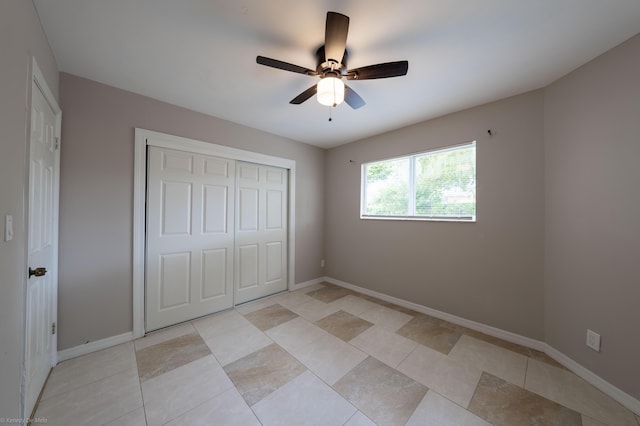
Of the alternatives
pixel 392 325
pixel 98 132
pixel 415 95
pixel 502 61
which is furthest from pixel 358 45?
pixel 392 325

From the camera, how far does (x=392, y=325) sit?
2555 millimetres

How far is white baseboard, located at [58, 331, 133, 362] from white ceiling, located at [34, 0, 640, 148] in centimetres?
242

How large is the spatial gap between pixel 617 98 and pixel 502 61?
81 centimetres

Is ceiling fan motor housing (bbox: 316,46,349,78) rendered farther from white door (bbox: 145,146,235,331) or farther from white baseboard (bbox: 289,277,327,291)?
white baseboard (bbox: 289,277,327,291)

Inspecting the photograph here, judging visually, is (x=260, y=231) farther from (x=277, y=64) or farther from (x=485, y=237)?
(x=485, y=237)

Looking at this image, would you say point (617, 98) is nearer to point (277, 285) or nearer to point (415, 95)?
point (415, 95)

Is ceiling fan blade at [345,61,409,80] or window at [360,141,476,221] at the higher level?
ceiling fan blade at [345,61,409,80]

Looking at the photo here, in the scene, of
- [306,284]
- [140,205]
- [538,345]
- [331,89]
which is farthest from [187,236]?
[538,345]

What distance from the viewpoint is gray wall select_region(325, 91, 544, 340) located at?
2168 millimetres

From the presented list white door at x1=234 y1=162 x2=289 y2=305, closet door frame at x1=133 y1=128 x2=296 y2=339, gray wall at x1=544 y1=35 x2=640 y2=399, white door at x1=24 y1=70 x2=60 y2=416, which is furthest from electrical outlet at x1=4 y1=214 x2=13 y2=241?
gray wall at x1=544 y1=35 x2=640 y2=399

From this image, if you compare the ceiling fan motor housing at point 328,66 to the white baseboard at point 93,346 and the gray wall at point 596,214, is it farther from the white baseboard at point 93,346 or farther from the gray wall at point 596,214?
the white baseboard at point 93,346

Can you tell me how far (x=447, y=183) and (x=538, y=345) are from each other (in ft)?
5.93

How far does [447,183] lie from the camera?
274 centimetres

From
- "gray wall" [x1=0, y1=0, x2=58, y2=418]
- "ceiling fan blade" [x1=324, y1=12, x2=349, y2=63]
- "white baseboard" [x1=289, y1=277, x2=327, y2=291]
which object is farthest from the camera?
"white baseboard" [x1=289, y1=277, x2=327, y2=291]
